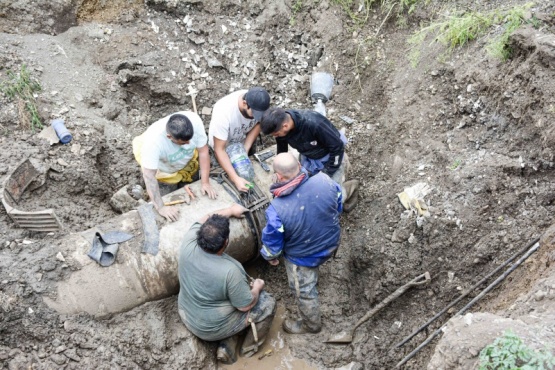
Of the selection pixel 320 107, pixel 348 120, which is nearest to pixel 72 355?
pixel 320 107

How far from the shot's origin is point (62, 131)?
20.6 feet

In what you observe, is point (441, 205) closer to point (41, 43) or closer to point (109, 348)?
point (109, 348)

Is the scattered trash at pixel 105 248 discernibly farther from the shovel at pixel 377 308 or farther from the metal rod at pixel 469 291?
the metal rod at pixel 469 291

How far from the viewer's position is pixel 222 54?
7.67 metres

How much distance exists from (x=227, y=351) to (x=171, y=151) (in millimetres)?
2101

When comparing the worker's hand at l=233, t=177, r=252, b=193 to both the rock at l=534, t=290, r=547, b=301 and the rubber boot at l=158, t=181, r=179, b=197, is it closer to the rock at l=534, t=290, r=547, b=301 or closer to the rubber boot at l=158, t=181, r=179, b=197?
the rubber boot at l=158, t=181, r=179, b=197

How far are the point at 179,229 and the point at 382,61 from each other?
368cm

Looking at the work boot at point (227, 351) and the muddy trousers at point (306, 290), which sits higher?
the muddy trousers at point (306, 290)

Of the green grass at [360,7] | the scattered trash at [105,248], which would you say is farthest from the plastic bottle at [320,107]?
the scattered trash at [105,248]

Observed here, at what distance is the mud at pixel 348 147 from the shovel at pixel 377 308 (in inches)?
3.8

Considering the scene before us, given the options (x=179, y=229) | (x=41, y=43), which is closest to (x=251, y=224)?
(x=179, y=229)

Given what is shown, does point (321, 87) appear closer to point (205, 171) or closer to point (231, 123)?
point (231, 123)

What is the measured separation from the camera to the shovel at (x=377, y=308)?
5.12m

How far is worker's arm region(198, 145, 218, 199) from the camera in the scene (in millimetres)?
→ 5516
